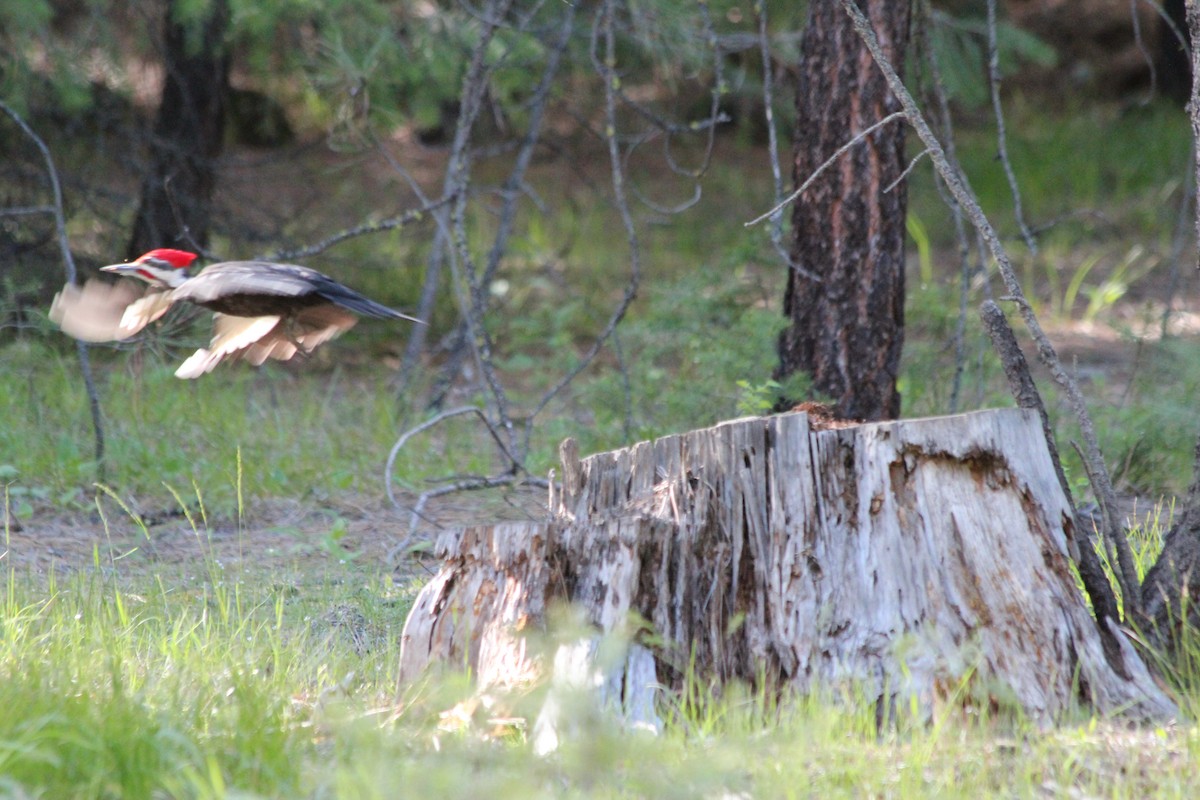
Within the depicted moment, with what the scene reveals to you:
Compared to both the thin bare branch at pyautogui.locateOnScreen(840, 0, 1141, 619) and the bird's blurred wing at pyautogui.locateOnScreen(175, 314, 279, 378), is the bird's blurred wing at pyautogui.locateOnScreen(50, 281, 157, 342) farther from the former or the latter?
the thin bare branch at pyautogui.locateOnScreen(840, 0, 1141, 619)

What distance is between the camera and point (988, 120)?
1327cm

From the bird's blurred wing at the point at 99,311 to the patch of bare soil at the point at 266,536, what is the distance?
3.23ft

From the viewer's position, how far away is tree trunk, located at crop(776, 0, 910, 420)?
486cm

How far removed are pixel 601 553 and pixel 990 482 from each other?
0.96 m

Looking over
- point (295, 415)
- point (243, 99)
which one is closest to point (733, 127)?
point (243, 99)

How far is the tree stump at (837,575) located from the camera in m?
2.88

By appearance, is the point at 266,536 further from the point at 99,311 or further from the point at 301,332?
Answer: the point at 99,311

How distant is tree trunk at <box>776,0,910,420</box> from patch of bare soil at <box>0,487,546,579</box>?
1.39m

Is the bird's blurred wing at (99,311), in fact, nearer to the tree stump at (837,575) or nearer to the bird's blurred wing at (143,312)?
the bird's blurred wing at (143,312)

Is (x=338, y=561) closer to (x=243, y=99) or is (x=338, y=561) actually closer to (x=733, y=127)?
(x=243, y=99)

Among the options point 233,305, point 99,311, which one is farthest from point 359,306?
point 99,311

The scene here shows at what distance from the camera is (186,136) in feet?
26.8

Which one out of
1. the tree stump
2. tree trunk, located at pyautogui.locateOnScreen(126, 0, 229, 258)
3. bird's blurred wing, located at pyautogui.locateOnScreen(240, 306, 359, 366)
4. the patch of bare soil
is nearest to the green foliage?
the patch of bare soil

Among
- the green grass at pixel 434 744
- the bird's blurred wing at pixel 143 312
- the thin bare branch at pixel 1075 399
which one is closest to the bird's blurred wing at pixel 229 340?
the bird's blurred wing at pixel 143 312
